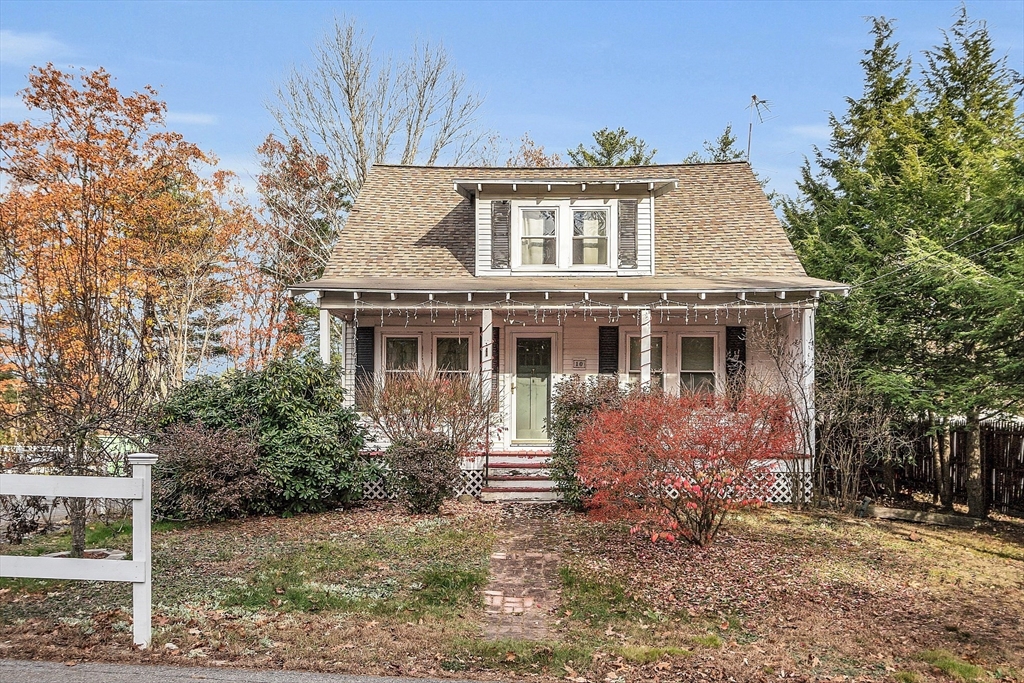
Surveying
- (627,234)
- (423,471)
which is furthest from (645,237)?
(423,471)

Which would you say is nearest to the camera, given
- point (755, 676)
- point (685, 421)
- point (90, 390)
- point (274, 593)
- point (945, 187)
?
point (755, 676)

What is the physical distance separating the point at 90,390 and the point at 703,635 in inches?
265

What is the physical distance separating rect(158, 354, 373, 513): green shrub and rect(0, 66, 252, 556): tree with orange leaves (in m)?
0.81

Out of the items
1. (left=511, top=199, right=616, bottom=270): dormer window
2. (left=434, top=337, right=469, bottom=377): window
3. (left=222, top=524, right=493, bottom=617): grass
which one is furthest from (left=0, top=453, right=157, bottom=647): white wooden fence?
(left=511, top=199, right=616, bottom=270): dormer window

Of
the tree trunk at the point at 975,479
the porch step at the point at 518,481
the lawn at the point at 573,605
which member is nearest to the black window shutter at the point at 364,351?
the porch step at the point at 518,481

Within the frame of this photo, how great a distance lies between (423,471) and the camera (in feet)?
33.9

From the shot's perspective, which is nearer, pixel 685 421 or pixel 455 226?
pixel 685 421

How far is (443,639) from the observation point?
542cm

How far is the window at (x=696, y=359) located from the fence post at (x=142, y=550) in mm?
11286

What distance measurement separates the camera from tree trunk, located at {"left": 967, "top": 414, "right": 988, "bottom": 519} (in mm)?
11391

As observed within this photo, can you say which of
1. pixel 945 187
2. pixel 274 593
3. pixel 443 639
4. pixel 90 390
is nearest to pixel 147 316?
pixel 90 390

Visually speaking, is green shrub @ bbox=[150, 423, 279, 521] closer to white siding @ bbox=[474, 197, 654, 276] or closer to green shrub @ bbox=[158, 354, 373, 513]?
green shrub @ bbox=[158, 354, 373, 513]

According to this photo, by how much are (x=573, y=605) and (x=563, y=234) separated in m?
9.27

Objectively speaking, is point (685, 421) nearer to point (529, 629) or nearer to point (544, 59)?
point (529, 629)
